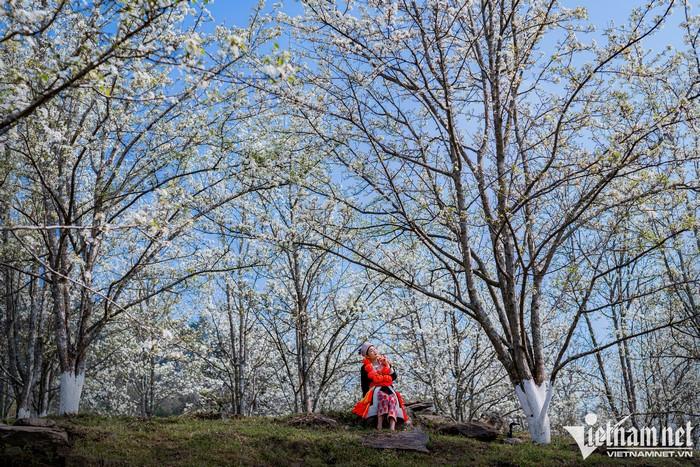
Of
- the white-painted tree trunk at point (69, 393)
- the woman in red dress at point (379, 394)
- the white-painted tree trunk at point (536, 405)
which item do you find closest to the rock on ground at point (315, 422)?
the woman in red dress at point (379, 394)

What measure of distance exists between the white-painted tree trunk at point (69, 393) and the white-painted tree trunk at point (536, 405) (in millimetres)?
9272

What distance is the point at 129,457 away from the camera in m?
8.05

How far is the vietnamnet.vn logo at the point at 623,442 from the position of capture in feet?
30.9

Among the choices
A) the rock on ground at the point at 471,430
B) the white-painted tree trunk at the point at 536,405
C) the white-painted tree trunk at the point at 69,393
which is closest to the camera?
the white-painted tree trunk at the point at 536,405

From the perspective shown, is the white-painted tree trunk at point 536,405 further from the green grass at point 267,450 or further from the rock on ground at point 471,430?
the rock on ground at point 471,430

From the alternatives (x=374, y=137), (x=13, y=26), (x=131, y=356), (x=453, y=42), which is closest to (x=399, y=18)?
(x=453, y=42)

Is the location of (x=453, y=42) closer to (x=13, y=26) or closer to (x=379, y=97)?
(x=379, y=97)

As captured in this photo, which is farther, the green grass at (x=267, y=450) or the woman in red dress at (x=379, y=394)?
the woman in red dress at (x=379, y=394)

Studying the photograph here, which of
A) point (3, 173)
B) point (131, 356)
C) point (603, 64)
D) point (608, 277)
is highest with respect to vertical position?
point (603, 64)

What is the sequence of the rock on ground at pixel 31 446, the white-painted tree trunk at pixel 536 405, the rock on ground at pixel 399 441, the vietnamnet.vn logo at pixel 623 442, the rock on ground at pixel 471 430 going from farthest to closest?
the rock on ground at pixel 471 430, the white-painted tree trunk at pixel 536 405, the vietnamnet.vn logo at pixel 623 442, the rock on ground at pixel 399 441, the rock on ground at pixel 31 446

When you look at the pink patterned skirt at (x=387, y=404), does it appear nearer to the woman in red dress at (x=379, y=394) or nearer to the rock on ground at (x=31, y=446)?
the woman in red dress at (x=379, y=394)

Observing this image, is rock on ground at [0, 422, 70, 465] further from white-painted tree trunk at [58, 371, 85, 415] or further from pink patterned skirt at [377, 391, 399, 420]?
pink patterned skirt at [377, 391, 399, 420]

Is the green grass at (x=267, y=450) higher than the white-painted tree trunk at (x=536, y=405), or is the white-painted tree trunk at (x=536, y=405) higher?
the white-painted tree trunk at (x=536, y=405)

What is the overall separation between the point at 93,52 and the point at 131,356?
55.7 feet
